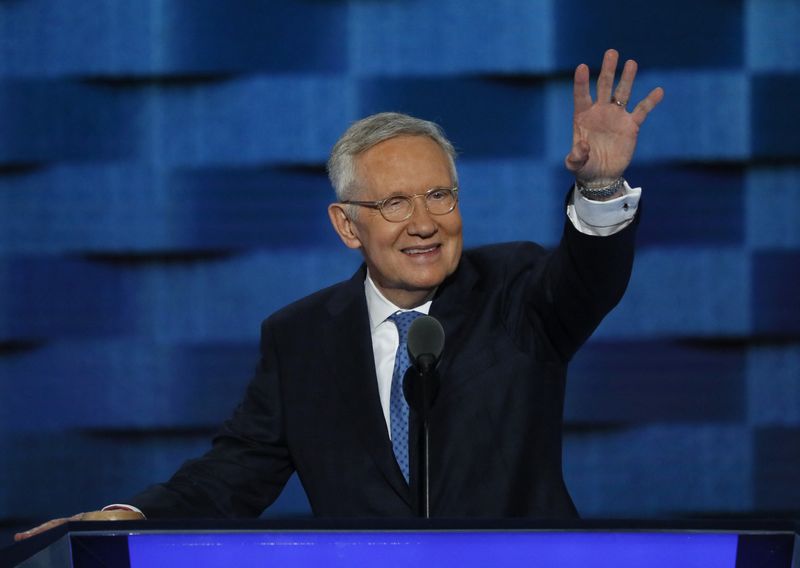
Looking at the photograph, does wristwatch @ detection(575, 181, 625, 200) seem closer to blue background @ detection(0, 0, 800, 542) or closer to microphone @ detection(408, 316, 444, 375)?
microphone @ detection(408, 316, 444, 375)

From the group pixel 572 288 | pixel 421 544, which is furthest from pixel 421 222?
pixel 421 544

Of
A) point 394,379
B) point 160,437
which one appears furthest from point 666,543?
point 160,437

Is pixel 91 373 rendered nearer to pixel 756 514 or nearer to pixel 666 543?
pixel 756 514

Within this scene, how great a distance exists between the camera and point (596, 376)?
10.9 ft

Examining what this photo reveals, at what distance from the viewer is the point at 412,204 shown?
1931mm

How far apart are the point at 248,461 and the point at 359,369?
0.85ft

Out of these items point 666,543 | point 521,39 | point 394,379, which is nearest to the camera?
point 666,543

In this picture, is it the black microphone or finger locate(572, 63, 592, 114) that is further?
finger locate(572, 63, 592, 114)

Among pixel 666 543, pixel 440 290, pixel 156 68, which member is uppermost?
pixel 156 68

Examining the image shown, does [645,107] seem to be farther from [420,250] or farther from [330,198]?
[330,198]

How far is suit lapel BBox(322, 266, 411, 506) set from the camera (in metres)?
1.89

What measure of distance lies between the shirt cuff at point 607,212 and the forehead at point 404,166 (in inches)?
11.2

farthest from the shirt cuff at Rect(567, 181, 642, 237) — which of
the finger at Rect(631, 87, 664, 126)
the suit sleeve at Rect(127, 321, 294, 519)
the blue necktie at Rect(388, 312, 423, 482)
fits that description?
the suit sleeve at Rect(127, 321, 294, 519)

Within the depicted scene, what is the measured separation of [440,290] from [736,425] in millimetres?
1622
